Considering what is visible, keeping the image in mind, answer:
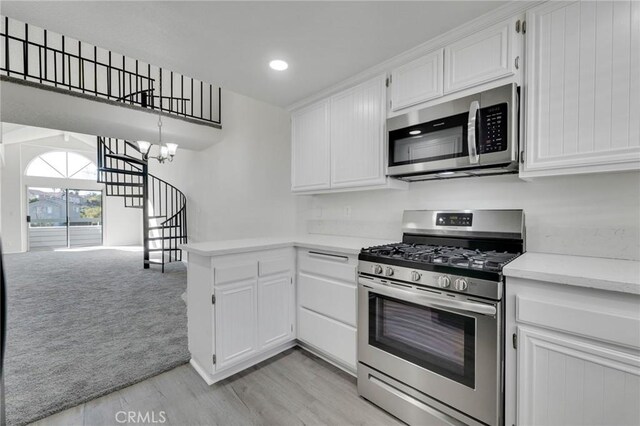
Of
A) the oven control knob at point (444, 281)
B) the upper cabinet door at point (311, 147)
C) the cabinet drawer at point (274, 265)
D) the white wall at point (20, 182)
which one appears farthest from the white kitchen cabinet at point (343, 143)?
the white wall at point (20, 182)

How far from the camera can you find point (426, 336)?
64.4 inches

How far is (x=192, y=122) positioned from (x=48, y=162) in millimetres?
6779

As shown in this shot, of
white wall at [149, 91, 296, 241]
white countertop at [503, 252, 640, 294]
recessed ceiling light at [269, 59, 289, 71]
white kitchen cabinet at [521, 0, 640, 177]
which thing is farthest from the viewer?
white wall at [149, 91, 296, 241]

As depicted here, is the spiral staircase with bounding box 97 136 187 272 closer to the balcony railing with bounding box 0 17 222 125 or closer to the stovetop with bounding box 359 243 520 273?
the balcony railing with bounding box 0 17 222 125

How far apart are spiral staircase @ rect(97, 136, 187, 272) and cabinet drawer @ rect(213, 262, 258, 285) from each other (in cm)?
381

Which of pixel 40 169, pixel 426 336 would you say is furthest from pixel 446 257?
pixel 40 169

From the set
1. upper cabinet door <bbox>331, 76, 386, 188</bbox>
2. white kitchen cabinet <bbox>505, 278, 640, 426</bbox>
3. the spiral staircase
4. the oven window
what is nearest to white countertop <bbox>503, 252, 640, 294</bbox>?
white kitchen cabinet <bbox>505, 278, 640, 426</bbox>

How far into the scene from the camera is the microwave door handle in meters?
1.70

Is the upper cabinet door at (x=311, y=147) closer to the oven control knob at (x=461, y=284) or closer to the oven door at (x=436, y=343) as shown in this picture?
the oven door at (x=436, y=343)

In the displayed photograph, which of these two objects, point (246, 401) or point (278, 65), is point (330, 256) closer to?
point (246, 401)

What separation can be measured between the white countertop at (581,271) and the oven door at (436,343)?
8.9 inches

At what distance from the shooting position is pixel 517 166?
1.73m

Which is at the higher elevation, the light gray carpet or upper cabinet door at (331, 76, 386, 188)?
upper cabinet door at (331, 76, 386, 188)

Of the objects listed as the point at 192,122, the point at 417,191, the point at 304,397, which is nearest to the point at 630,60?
the point at 417,191
